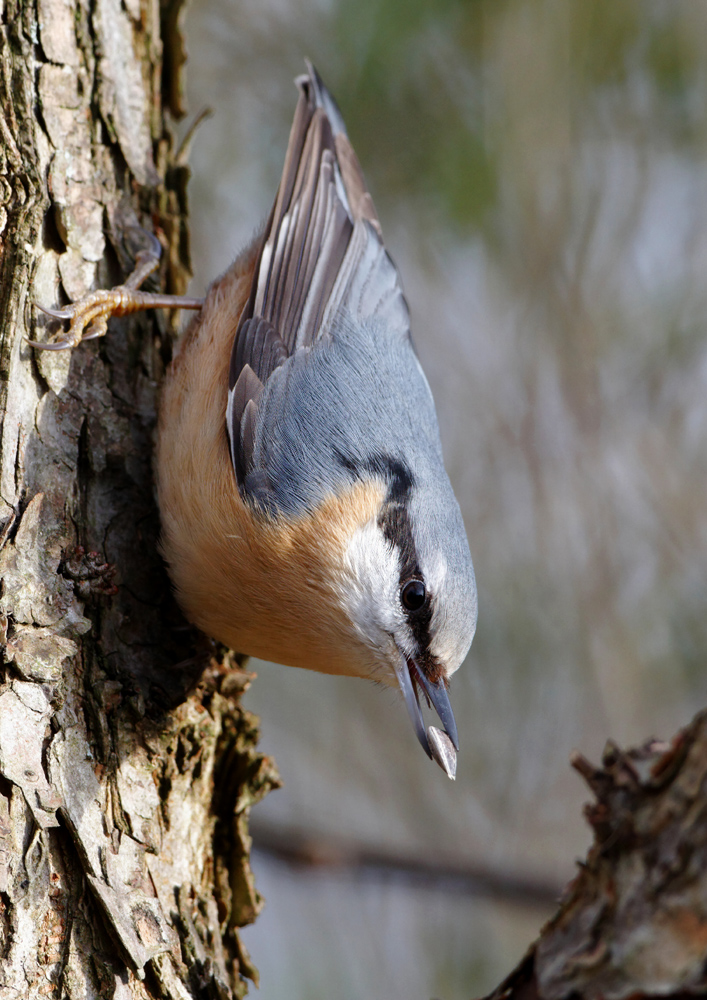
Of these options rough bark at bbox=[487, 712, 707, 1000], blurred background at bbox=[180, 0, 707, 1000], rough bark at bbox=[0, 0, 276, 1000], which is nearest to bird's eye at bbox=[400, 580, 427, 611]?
rough bark at bbox=[0, 0, 276, 1000]

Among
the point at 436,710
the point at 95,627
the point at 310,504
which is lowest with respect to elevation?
the point at 436,710

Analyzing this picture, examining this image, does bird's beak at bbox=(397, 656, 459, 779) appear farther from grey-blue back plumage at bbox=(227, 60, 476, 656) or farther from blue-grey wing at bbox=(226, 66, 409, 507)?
blue-grey wing at bbox=(226, 66, 409, 507)

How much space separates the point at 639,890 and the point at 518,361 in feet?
11.8

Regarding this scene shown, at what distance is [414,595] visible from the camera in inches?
86.4

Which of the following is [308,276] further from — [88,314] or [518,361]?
[518,361]

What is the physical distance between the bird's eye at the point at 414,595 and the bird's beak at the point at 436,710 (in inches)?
5.4

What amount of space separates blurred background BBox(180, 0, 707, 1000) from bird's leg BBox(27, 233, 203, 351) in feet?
6.91

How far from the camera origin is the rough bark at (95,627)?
175 centimetres

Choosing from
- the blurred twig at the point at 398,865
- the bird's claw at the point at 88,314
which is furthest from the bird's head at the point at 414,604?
the blurred twig at the point at 398,865

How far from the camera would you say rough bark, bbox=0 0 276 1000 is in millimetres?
1754

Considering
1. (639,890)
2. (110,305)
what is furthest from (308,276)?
(639,890)

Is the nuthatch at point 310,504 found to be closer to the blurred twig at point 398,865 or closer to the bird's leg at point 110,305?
the bird's leg at point 110,305

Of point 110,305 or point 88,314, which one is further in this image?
point 110,305

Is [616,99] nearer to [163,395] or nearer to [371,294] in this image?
[371,294]
